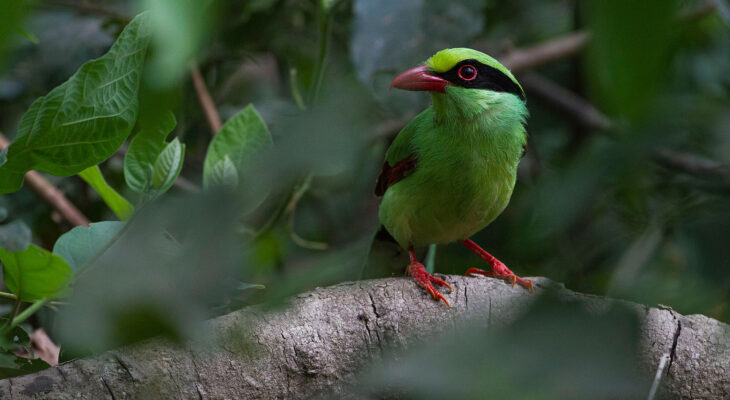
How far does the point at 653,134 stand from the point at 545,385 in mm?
271

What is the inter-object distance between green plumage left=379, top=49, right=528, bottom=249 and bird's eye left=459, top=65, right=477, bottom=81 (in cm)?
4

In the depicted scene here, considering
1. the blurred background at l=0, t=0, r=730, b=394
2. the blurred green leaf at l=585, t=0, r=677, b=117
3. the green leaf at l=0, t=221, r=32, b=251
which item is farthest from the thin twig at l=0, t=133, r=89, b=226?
the blurred green leaf at l=585, t=0, r=677, b=117

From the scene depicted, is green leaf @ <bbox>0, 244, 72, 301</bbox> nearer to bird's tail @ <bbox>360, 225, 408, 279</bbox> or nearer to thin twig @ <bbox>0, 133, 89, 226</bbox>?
thin twig @ <bbox>0, 133, 89, 226</bbox>

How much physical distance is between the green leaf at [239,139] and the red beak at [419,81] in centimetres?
43

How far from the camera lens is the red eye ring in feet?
7.52

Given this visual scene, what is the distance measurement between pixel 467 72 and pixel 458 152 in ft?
0.95

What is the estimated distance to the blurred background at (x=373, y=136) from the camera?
45 cm

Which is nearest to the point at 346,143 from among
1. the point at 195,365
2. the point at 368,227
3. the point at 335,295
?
the point at 195,365

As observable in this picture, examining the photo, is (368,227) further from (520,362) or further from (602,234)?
(520,362)

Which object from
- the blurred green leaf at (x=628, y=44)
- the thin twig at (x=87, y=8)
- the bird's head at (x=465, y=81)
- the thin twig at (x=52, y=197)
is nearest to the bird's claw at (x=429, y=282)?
the bird's head at (x=465, y=81)

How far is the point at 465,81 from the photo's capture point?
90.6 inches

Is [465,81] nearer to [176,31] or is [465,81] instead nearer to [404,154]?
[404,154]

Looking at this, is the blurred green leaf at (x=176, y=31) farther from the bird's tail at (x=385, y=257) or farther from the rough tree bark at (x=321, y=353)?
the bird's tail at (x=385, y=257)

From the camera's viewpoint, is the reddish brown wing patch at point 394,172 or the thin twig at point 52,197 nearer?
the reddish brown wing patch at point 394,172
